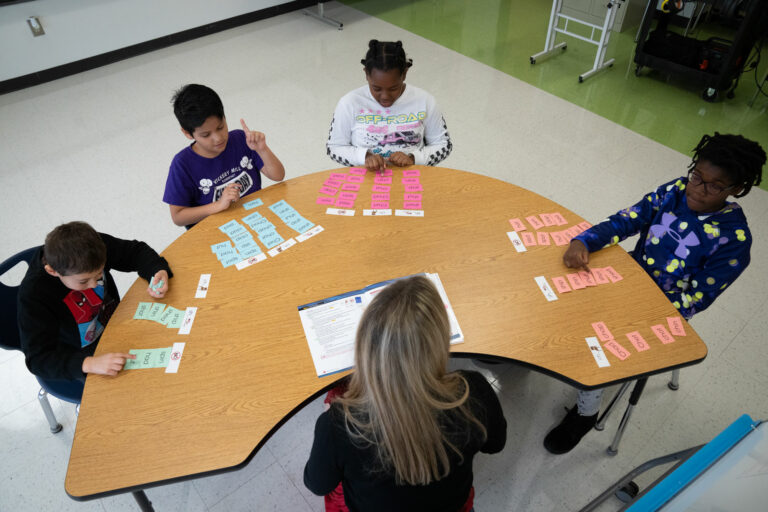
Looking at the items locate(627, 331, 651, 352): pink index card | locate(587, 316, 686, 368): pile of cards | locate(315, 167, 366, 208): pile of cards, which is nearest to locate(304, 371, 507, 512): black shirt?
locate(587, 316, 686, 368): pile of cards

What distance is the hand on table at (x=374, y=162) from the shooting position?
2.34 meters

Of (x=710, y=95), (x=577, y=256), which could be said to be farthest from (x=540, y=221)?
(x=710, y=95)

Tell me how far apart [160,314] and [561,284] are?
146 cm

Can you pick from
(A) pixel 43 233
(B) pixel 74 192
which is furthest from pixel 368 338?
(B) pixel 74 192

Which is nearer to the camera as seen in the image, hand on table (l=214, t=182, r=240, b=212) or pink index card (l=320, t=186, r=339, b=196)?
hand on table (l=214, t=182, r=240, b=212)

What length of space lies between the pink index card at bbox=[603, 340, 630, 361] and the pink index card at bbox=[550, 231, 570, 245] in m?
0.48

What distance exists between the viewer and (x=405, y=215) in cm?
212

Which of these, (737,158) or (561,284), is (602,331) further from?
(737,158)

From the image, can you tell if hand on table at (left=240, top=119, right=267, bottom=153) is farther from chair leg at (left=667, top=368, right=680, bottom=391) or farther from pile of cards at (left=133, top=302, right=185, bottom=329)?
chair leg at (left=667, top=368, right=680, bottom=391)

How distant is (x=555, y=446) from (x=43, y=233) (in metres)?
3.29

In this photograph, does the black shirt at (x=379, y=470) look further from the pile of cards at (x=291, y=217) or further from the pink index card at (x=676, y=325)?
the pile of cards at (x=291, y=217)

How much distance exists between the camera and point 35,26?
14.7ft

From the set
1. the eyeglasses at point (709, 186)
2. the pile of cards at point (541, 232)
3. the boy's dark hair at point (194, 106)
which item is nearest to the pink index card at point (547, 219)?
the pile of cards at point (541, 232)

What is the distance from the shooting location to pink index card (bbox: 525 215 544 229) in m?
2.08
